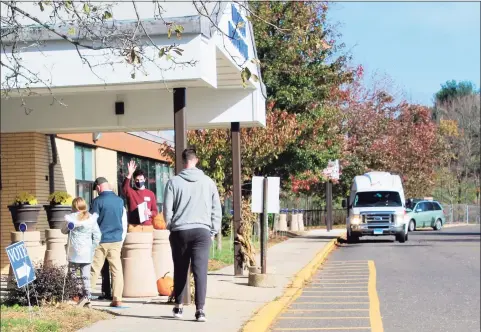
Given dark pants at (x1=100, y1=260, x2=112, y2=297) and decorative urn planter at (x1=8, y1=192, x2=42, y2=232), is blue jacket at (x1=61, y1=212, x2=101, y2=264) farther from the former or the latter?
decorative urn planter at (x1=8, y1=192, x2=42, y2=232)

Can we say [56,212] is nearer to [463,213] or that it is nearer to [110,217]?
[110,217]

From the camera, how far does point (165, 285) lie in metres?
12.9

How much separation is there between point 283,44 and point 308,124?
2.92 m

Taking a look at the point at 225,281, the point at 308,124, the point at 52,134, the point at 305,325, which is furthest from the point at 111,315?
the point at 308,124

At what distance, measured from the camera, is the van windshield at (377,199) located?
108 feet

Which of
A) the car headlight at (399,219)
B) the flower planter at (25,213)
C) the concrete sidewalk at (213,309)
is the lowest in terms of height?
the concrete sidewalk at (213,309)

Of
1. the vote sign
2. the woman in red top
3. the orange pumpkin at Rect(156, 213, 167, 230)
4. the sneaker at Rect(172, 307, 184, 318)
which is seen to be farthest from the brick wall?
the sneaker at Rect(172, 307, 184, 318)

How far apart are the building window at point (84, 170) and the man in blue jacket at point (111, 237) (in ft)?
33.4

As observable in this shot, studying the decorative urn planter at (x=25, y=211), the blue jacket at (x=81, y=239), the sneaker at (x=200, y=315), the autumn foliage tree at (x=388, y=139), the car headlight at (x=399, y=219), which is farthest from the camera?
the autumn foliage tree at (x=388, y=139)

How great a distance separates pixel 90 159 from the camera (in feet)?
77.0

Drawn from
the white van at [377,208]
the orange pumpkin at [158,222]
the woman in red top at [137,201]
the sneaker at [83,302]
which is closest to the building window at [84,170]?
the orange pumpkin at [158,222]

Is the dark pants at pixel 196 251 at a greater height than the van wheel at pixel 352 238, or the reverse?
the dark pants at pixel 196 251

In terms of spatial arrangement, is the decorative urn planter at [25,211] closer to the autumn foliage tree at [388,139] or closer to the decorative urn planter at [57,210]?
the decorative urn planter at [57,210]

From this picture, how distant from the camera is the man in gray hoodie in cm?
1000
